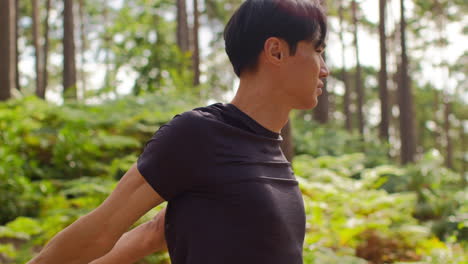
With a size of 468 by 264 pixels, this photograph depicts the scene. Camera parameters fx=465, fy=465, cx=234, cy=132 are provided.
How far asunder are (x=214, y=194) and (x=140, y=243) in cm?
37

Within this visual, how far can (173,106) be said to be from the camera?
8805 mm

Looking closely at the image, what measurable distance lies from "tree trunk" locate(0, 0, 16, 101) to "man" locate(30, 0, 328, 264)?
9666 mm

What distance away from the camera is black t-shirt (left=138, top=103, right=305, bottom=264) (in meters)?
1.21

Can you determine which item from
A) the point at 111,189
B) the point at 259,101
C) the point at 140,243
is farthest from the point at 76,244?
the point at 111,189

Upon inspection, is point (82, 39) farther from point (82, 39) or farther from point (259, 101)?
point (259, 101)

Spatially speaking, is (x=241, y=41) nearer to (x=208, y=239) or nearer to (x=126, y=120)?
(x=208, y=239)

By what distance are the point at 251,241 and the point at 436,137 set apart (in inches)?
1599

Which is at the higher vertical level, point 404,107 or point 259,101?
point 259,101

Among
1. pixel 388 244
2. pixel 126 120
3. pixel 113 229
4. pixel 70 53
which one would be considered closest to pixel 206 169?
pixel 113 229

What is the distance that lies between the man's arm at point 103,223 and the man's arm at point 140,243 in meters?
0.22

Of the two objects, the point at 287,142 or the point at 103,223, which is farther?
the point at 287,142

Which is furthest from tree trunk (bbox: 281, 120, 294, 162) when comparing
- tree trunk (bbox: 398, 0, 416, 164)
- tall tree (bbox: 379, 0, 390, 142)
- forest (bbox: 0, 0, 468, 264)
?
tall tree (bbox: 379, 0, 390, 142)

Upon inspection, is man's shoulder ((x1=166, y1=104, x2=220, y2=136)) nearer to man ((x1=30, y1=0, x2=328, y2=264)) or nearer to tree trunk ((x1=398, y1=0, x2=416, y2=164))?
man ((x1=30, y1=0, x2=328, y2=264))

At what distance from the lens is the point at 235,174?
1.24m
